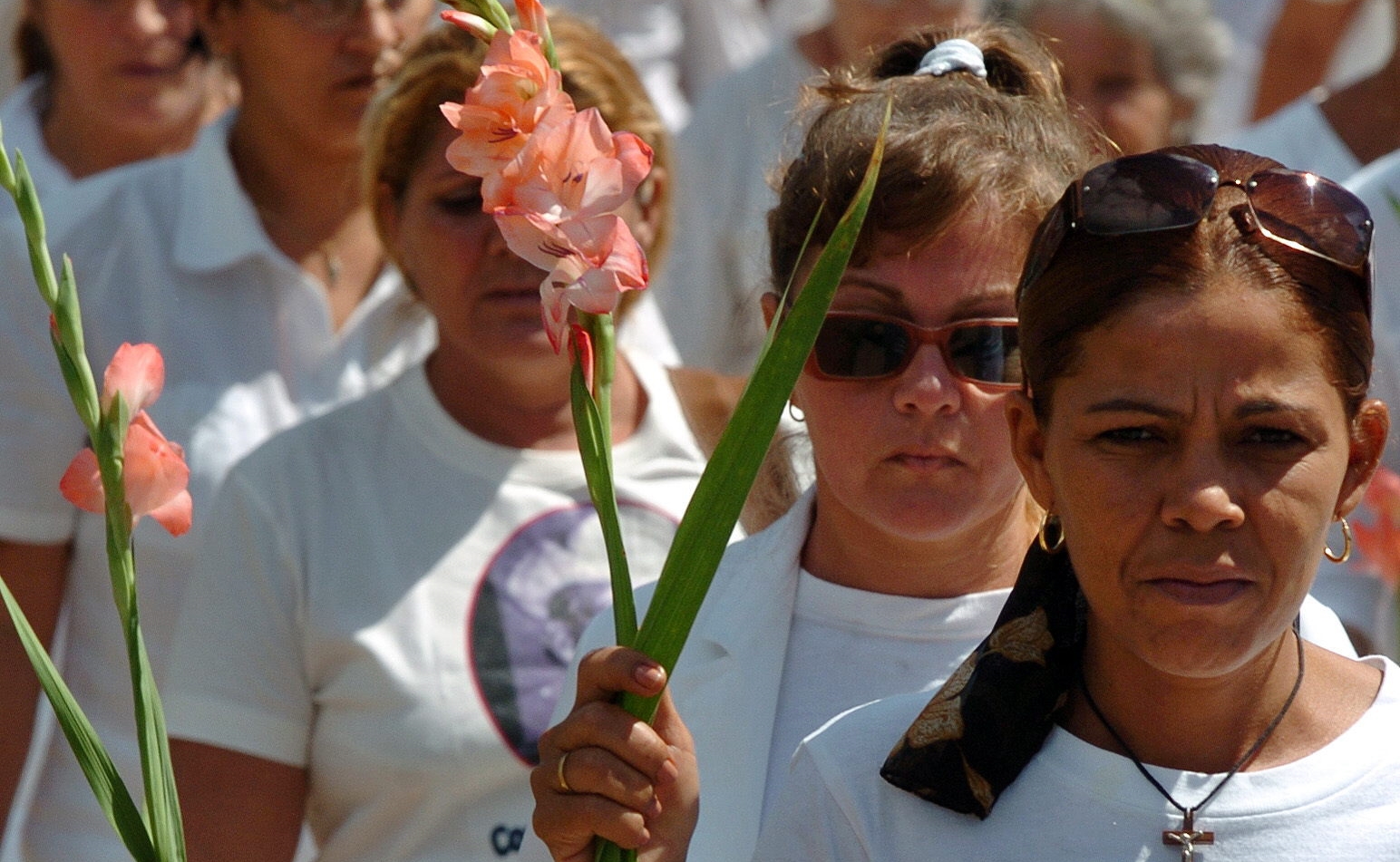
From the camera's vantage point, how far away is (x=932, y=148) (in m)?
1.96

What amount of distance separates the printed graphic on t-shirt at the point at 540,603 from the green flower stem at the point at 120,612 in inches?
46.2

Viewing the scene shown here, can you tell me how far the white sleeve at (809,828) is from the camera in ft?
4.95

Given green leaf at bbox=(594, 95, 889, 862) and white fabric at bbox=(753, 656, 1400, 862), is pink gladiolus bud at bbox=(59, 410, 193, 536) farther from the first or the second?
white fabric at bbox=(753, 656, 1400, 862)

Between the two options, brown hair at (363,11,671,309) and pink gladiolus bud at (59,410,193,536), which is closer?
pink gladiolus bud at (59,410,193,536)

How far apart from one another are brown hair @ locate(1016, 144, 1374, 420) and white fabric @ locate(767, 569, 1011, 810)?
0.51 metres

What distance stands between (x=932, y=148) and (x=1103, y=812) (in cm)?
76

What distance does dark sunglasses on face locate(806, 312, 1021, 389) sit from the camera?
1.89 metres

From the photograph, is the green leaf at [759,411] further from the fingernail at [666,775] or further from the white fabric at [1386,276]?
the white fabric at [1386,276]

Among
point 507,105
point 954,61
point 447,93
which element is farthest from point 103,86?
point 507,105

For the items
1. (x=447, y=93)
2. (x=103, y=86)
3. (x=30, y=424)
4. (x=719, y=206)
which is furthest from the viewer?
(x=719, y=206)

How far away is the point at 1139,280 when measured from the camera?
1.47 meters

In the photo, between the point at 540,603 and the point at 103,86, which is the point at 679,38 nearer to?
the point at 103,86

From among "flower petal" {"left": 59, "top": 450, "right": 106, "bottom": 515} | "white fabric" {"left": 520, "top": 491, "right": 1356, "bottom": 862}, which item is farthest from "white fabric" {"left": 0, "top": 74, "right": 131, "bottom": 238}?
"flower petal" {"left": 59, "top": 450, "right": 106, "bottom": 515}

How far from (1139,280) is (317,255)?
2.08 m
